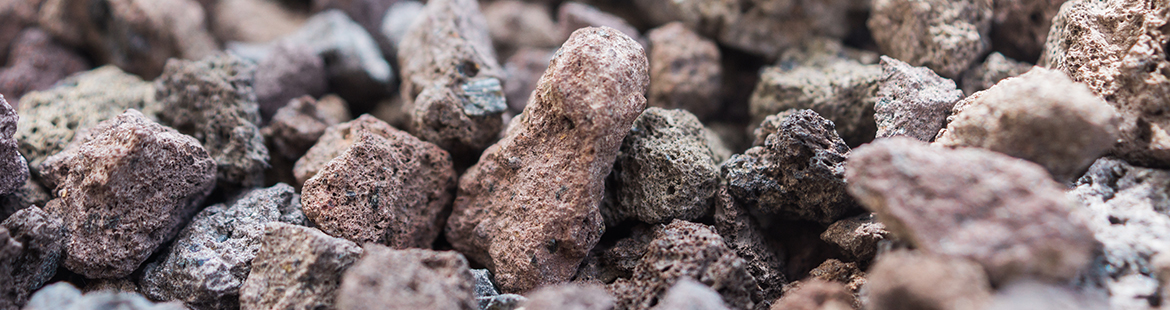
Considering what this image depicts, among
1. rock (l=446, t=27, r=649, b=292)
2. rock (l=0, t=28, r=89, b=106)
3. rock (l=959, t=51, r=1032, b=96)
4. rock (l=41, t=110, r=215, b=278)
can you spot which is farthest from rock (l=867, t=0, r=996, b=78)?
rock (l=0, t=28, r=89, b=106)

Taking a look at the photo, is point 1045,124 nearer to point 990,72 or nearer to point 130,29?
point 990,72

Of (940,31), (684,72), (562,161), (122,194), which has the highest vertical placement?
(940,31)

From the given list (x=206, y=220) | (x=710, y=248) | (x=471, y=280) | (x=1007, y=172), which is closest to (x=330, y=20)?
(x=206, y=220)

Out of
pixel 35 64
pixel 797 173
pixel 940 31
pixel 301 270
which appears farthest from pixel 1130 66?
pixel 35 64

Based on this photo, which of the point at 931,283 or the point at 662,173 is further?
the point at 662,173

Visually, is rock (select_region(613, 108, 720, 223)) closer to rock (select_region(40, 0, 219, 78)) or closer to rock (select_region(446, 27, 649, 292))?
rock (select_region(446, 27, 649, 292))

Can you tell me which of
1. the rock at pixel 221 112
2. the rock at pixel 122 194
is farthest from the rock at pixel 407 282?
the rock at pixel 221 112
